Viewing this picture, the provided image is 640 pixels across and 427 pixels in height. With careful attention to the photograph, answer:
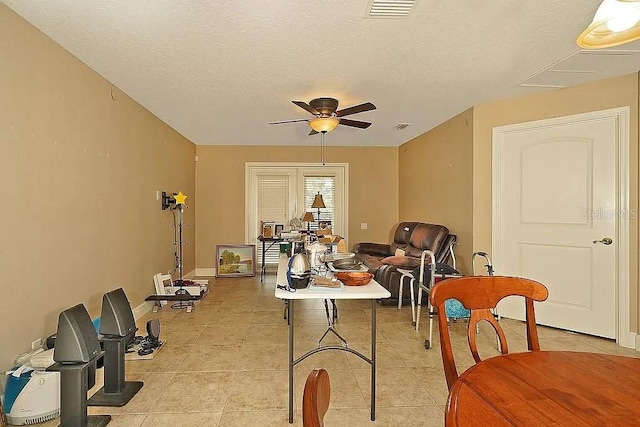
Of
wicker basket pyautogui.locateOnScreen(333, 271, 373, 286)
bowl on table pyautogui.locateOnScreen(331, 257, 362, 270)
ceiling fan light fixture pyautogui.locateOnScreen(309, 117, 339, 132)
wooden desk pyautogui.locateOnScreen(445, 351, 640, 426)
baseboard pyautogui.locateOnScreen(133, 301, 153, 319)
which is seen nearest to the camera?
wooden desk pyautogui.locateOnScreen(445, 351, 640, 426)

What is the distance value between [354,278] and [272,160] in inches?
206

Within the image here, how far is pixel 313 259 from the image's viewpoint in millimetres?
2883

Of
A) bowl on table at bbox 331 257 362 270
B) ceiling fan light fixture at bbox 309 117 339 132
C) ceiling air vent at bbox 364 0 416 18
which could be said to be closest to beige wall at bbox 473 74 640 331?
ceiling fan light fixture at bbox 309 117 339 132

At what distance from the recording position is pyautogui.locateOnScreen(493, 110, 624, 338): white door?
365 cm

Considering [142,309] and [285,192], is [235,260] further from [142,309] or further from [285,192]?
[142,309]

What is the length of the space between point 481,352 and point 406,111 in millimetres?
2967

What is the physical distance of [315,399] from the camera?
62 centimetres

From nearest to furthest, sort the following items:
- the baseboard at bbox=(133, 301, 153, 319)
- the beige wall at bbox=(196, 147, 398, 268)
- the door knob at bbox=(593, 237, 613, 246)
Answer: the door knob at bbox=(593, 237, 613, 246)
the baseboard at bbox=(133, 301, 153, 319)
the beige wall at bbox=(196, 147, 398, 268)

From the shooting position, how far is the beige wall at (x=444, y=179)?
4.65 meters

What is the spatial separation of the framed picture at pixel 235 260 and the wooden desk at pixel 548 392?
6.12 metres

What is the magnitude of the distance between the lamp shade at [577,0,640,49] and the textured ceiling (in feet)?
3.71

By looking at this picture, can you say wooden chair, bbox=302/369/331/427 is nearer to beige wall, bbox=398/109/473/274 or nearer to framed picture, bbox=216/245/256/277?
beige wall, bbox=398/109/473/274

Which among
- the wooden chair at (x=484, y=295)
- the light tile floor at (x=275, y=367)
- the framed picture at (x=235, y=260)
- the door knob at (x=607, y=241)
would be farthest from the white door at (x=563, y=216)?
the framed picture at (x=235, y=260)

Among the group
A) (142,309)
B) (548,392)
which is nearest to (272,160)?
(142,309)
